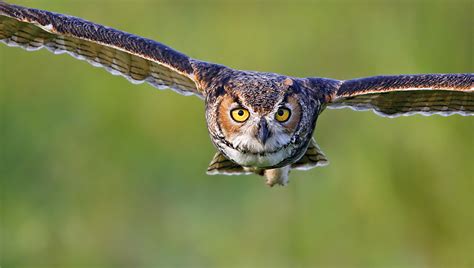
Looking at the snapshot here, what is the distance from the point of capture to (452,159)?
11.7m

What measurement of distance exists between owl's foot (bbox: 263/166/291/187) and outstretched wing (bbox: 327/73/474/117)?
585 millimetres

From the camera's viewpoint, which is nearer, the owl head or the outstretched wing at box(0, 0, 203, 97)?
the owl head

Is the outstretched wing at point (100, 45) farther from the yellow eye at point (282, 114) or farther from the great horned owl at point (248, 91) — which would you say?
the yellow eye at point (282, 114)

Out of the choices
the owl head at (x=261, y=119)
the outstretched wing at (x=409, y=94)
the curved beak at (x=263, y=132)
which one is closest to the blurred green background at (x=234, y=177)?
the outstretched wing at (x=409, y=94)

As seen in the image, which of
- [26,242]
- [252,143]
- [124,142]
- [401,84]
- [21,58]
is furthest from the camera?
[21,58]

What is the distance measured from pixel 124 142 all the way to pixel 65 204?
94 centimetres

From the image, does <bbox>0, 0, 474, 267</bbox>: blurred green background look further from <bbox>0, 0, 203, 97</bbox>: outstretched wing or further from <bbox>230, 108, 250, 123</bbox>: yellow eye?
<bbox>230, 108, 250, 123</bbox>: yellow eye

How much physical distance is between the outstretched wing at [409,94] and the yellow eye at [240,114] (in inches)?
33.5

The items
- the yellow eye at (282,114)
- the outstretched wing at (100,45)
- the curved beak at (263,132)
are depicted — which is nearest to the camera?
the curved beak at (263,132)

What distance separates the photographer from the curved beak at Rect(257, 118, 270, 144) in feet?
27.7

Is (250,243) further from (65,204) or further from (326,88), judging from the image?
(326,88)

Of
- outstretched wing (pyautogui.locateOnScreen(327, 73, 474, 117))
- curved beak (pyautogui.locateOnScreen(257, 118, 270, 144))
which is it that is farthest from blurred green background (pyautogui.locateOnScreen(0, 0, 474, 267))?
curved beak (pyautogui.locateOnScreen(257, 118, 270, 144))

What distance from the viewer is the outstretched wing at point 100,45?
9.23 m

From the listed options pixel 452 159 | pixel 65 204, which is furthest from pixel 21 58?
pixel 452 159
